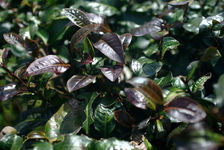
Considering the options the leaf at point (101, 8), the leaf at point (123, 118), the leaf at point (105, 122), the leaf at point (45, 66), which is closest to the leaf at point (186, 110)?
the leaf at point (123, 118)

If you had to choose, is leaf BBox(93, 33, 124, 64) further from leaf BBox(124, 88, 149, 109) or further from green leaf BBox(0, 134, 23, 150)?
green leaf BBox(0, 134, 23, 150)

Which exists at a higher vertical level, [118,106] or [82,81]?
[82,81]

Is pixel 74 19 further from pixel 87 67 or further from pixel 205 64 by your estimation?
pixel 205 64

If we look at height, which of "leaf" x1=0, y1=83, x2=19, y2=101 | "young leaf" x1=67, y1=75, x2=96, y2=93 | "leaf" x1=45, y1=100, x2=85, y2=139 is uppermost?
"young leaf" x1=67, y1=75, x2=96, y2=93

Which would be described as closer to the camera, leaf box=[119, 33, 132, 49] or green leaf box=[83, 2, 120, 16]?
leaf box=[119, 33, 132, 49]

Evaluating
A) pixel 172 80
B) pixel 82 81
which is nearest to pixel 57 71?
pixel 82 81

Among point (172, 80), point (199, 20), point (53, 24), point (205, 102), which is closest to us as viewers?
point (205, 102)

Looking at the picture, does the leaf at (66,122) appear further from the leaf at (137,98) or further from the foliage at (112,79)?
the leaf at (137,98)

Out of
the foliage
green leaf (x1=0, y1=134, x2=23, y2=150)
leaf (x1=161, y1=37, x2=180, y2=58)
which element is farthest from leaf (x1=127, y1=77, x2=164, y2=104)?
green leaf (x1=0, y1=134, x2=23, y2=150)

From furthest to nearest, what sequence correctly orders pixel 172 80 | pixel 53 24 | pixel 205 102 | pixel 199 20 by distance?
pixel 53 24
pixel 199 20
pixel 172 80
pixel 205 102
